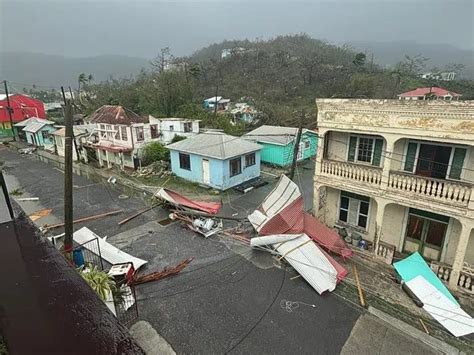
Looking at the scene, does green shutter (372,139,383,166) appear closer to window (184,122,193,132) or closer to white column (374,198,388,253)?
white column (374,198,388,253)

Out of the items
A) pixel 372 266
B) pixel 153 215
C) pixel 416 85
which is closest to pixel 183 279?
pixel 153 215

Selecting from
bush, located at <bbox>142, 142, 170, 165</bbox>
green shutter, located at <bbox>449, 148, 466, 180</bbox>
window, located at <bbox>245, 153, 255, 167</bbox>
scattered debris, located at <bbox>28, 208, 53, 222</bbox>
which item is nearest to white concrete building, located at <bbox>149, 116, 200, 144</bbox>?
bush, located at <bbox>142, 142, 170, 165</bbox>

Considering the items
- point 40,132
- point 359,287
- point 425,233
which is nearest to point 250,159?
point 425,233

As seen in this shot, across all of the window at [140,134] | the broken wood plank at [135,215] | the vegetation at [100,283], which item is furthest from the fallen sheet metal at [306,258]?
the window at [140,134]

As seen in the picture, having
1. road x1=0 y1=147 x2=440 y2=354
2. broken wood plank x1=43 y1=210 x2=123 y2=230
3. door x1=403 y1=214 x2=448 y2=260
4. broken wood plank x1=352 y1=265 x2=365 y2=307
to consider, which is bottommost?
broken wood plank x1=352 y1=265 x2=365 y2=307

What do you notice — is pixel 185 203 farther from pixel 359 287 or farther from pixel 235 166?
pixel 359 287

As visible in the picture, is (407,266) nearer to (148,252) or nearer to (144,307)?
(144,307)

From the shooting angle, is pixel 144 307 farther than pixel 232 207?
No
